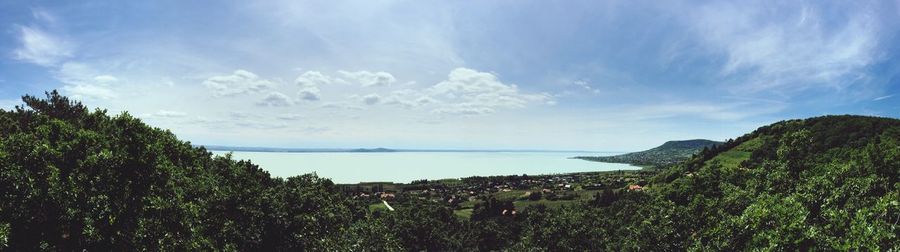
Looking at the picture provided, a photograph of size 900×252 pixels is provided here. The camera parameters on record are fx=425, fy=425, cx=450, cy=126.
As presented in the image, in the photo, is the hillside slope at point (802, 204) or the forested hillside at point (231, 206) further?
the forested hillside at point (231, 206)

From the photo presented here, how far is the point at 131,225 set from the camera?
837 inches

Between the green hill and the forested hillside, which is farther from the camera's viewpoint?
the forested hillside

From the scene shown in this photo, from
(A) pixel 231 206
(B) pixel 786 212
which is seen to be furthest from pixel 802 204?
(A) pixel 231 206

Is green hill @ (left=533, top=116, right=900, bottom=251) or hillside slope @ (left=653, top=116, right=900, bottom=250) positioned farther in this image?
green hill @ (left=533, top=116, right=900, bottom=251)

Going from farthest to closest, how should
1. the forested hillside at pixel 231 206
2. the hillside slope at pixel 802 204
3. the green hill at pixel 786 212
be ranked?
the forested hillside at pixel 231 206 < the green hill at pixel 786 212 < the hillside slope at pixel 802 204

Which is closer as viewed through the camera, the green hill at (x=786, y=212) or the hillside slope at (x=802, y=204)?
the hillside slope at (x=802, y=204)

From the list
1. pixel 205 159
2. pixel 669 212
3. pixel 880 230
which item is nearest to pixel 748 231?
pixel 880 230

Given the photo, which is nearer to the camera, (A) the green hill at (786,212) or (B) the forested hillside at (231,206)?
(A) the green hill at (786,212)

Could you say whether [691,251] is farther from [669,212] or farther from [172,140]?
[172,140]

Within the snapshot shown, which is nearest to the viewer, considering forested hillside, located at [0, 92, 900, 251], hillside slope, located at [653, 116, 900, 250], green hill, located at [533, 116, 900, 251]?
hillside slope, located at [653, 116, 900, 250]

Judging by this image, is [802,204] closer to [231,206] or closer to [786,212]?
[786,212]

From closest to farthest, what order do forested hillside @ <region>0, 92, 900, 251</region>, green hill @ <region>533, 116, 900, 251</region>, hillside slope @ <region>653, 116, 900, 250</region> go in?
hillside slope @ <region>653, 116, 900, 250</region>, green hill @ <region>533, 116, 900, 251</region>, forested hillside @ <region>0, 92, 900, 251</region>

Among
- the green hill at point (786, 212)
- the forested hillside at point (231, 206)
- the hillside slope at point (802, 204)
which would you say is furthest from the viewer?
the forested hillside at point (231, 206)

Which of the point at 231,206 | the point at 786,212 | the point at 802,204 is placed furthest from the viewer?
the point at 231,206
